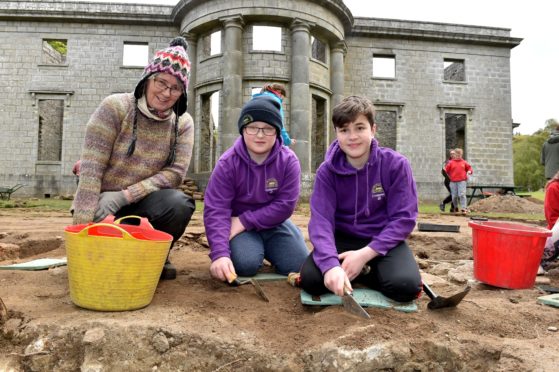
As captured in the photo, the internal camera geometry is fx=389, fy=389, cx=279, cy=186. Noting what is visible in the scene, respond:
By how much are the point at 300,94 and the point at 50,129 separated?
41.2ft

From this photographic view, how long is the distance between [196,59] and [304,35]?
413cm

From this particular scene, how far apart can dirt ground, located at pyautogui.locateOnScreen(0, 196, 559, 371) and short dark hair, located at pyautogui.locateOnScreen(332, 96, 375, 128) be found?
1.13 metres

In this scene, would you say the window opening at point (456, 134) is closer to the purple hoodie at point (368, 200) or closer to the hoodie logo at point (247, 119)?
the purple hoodie at point (368, 200)

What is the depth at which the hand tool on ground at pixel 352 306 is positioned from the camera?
6.64ft

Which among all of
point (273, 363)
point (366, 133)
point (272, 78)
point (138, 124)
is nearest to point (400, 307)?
point (273, 363)

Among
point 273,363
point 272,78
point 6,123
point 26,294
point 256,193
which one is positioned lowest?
point 273,363

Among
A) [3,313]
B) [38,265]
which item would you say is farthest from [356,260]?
[38,265]

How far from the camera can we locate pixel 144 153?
9.32ft

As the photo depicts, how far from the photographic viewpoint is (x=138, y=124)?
2807mm

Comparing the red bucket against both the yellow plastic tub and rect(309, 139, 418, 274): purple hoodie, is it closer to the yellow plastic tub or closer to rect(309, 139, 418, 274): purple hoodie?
rect(309, 139, 418, 274): purple hoodie

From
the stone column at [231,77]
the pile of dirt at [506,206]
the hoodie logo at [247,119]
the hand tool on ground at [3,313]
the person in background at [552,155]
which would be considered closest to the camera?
the hand tool on ground at [3,313]

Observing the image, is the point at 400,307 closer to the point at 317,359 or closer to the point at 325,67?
the point at 317,359

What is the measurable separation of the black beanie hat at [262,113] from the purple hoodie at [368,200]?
472 millimetres

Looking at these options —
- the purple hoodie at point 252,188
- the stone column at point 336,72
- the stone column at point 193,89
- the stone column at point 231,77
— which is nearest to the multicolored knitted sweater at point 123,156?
the purple hoodie at point 252,188
